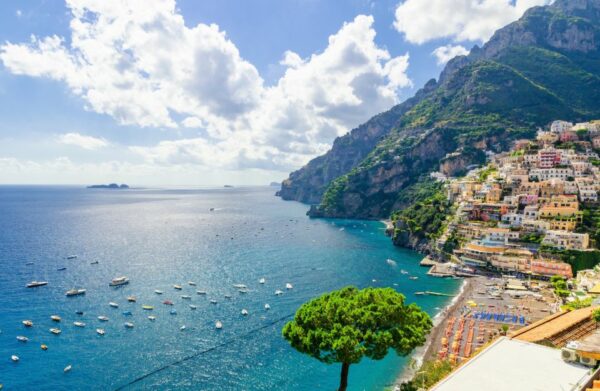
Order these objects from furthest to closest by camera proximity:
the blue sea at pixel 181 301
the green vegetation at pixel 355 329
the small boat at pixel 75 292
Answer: the small boat at pixel 75 292 < the blue sea at pixel 181 301 < the green vegetation at pixel 355 329

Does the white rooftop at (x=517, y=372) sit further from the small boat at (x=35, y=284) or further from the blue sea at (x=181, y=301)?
the small boat at (x=35, y=284)

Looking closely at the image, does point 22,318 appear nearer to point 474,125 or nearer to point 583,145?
point 583,145

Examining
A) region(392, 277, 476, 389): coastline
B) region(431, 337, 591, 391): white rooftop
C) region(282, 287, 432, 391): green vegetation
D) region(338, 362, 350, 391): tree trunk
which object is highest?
region(282, 287, 432, 391): green vegetation

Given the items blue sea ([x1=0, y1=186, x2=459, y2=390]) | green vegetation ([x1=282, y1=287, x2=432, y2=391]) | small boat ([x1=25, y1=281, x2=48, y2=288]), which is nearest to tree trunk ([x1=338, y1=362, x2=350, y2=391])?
green vegetation ([x1=282, y1=287, x2=432, y2=391])

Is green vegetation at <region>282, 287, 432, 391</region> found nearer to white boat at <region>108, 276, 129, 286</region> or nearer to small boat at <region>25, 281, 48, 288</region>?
white boat at <region>108, 276, 129, 286</region>

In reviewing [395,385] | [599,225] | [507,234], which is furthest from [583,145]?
[395,385]

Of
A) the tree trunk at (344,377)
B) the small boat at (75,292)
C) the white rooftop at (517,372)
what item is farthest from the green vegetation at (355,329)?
the small boat at (75,292)
